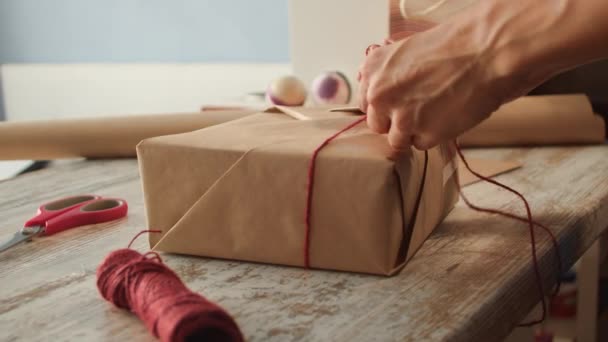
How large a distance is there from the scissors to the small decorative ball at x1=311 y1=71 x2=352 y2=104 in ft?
1.89

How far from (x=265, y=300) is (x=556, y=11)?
0.97 ft

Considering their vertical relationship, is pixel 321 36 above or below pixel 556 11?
below

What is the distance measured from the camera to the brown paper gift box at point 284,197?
58 centimetres

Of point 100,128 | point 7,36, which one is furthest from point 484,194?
point 7,36

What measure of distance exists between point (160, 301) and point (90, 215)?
12.1 inches

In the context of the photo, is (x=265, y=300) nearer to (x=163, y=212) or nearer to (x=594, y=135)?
(x=163, y=212)

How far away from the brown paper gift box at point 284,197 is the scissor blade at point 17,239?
13 centimetres

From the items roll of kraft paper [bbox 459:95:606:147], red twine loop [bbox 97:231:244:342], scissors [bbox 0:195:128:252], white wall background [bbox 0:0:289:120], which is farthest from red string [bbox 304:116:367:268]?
white wall background [bbox 0:0:289:120]

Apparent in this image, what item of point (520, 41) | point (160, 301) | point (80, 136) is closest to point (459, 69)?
point (520, 41)

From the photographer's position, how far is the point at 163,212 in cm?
65

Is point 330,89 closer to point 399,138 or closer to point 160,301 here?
point 399,138

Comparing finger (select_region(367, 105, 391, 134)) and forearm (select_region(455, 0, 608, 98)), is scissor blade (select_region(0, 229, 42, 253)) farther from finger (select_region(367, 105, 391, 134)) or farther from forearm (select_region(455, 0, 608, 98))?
forearm (select_region(455, 0, 608, 98))

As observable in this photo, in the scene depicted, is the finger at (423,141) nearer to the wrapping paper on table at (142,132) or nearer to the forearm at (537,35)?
the forearm at (537,35)

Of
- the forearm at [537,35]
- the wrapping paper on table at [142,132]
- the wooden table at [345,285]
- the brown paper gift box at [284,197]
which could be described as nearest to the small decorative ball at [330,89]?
the wrapping paper on table at [142,132]
